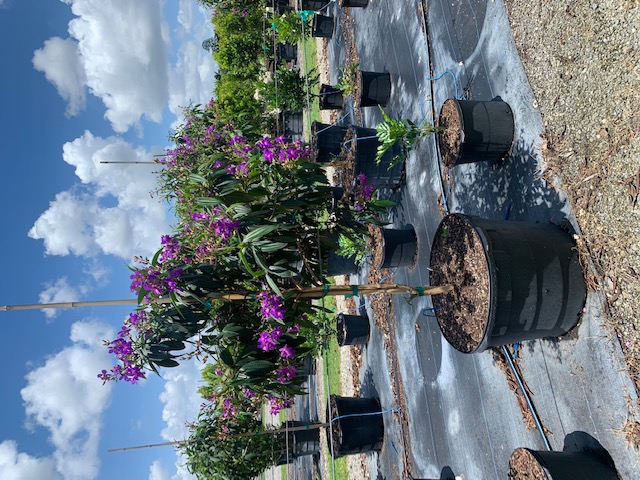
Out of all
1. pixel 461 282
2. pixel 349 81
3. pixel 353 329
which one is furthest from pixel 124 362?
pixel 349 81

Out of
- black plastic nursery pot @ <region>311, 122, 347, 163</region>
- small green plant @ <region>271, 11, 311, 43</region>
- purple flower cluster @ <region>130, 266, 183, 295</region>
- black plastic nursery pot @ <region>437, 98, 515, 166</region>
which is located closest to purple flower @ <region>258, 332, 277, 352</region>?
purple flower cluster @ <region>130, 266, 183, 295</region>

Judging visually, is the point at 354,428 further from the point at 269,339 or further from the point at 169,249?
the point at 169,249

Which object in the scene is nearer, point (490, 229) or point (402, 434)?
point (490, 229)

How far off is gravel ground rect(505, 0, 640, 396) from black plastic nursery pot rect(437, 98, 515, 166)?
12.9 inches

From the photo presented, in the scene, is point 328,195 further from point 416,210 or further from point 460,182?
point 416,210

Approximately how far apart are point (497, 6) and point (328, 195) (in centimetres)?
229

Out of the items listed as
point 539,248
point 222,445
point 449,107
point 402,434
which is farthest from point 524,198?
point 222,445

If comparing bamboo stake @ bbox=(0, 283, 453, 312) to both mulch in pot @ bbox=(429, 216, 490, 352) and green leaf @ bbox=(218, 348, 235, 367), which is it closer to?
mulch in pot @ bbox=(429, 216, 490, 352)

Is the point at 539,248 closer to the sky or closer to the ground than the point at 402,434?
closer to the sky

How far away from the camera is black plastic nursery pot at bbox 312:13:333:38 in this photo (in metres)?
9.30

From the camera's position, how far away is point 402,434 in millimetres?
4867

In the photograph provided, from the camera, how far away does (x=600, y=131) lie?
8.42 feet

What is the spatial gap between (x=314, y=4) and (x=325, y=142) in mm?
5298

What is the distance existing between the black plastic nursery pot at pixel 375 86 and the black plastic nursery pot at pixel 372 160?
80 cm
